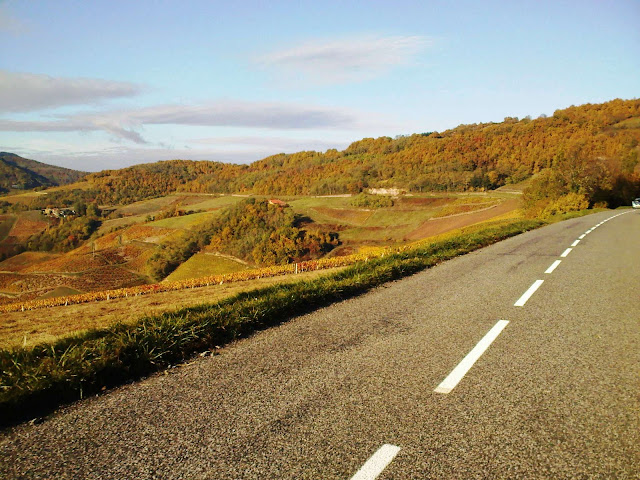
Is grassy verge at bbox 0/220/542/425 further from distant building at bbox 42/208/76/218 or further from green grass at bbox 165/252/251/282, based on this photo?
distant building at bbox 42/208/76/218

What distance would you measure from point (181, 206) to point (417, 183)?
321ft

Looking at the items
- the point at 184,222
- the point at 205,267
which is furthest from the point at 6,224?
the point at 205,267

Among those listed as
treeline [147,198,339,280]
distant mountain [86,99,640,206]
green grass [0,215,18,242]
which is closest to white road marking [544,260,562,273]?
distant mountain [86,99,640,206]

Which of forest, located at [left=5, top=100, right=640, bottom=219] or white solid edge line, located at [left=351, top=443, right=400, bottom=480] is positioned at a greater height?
forest, located at [left=5, top=100, right=640, bottom=219]

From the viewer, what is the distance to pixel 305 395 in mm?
3586

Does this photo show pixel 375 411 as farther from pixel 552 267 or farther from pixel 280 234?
pixel 280 234

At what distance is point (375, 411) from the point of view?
3281 mm

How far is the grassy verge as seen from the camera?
364cm

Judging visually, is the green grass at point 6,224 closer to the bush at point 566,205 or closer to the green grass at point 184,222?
the green grass at point 184,222

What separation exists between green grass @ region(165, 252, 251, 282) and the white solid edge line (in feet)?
281

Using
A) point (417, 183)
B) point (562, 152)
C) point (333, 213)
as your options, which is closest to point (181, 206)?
point (333, 213)

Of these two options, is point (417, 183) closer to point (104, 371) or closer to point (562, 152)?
point (562, 152)

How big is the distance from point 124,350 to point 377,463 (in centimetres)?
308

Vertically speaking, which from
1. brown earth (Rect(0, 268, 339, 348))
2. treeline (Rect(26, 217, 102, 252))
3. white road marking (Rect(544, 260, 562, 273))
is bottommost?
treeline (Rect(26, 217, 102, 252))
